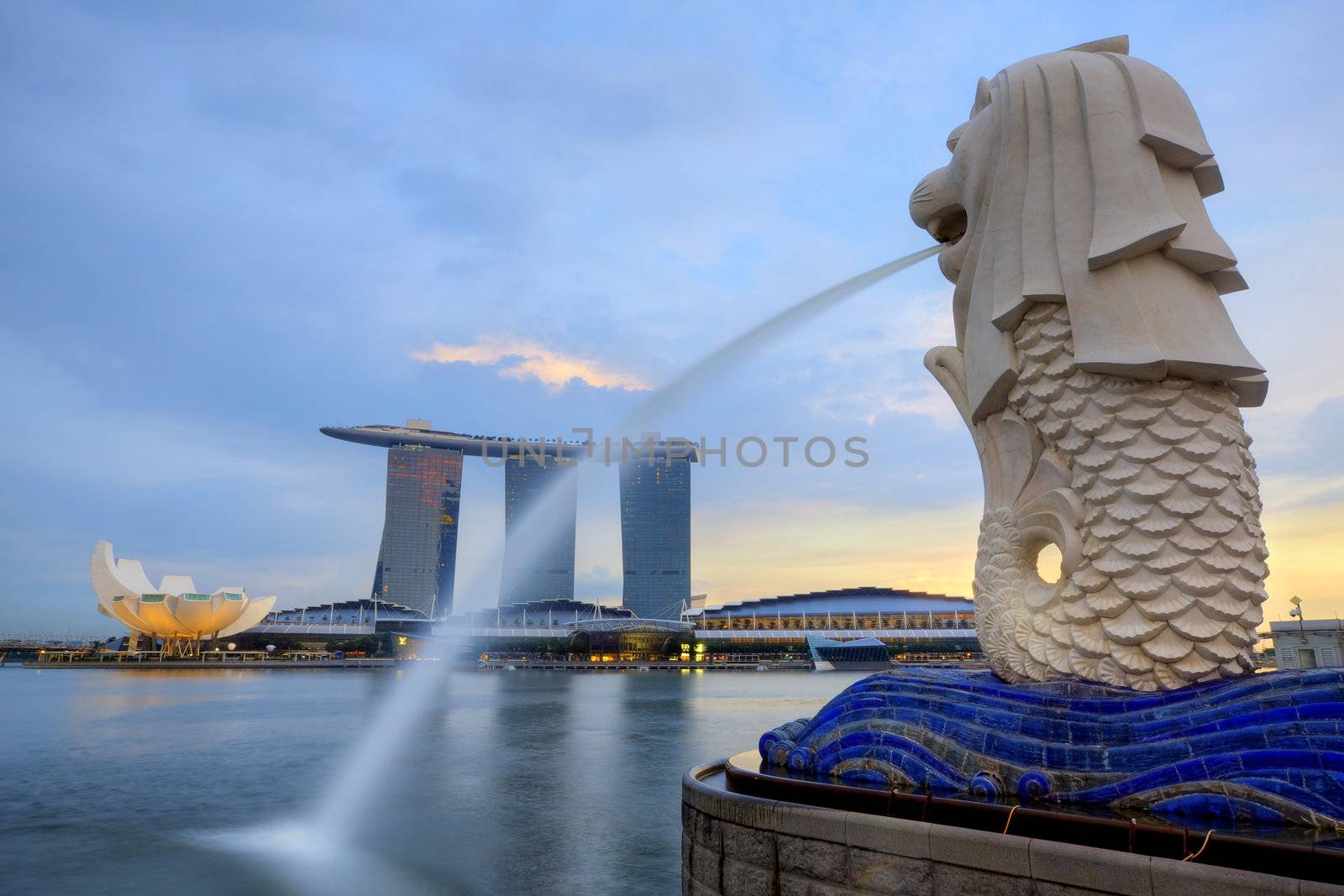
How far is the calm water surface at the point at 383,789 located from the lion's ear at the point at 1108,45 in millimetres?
9831

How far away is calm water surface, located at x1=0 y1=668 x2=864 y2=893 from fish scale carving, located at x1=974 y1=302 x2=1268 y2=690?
507cm

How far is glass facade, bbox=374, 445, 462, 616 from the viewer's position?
12312 cm

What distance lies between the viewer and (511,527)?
12312 cm

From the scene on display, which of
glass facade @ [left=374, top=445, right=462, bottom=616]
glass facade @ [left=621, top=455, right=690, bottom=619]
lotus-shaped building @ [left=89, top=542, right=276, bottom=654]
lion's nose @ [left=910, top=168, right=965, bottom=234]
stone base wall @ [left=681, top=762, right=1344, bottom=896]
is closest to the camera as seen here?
stone base wall @ [left=681, top=762, right=1344, bottom=896]

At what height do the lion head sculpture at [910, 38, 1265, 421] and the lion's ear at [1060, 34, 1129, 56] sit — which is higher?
Result: the lion's ear at [1060, 34, 1129, 56]

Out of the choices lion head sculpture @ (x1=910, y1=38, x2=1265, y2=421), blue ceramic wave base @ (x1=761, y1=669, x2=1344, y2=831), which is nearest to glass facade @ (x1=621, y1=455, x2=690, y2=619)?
lion head sculpture @ (x1=910, y1=38, x2=1265, y2=421)

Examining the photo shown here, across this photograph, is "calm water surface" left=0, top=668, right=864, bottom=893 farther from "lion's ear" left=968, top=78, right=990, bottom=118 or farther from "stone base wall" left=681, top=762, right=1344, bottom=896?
"lion's ear" left=968, top=78, right=990, bottom=118

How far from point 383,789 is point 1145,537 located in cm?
1260

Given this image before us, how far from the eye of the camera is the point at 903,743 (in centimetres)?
648

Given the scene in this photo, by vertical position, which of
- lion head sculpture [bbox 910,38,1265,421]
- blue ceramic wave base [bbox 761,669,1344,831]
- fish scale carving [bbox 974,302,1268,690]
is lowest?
blue ceramic wave base [bbox 761,669,1344,831]

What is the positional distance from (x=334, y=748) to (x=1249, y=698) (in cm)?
1903

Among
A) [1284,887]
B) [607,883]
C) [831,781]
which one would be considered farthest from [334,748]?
[1284,887]

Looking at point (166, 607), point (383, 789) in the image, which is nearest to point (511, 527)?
point (166, 607)

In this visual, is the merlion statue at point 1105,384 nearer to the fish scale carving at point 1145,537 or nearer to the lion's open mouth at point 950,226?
the fish scale carving at point 1145,537
